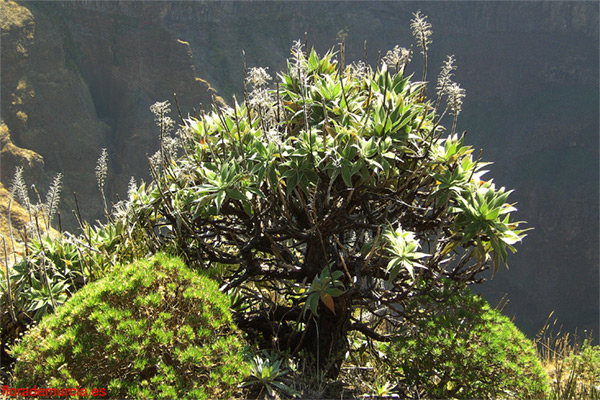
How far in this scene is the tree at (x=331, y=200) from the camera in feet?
9.12

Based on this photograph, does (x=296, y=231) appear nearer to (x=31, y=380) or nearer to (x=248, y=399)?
(x=248, y=399)

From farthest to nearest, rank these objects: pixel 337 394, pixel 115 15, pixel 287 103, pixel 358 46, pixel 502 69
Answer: pixel 502 69 < pixel 358 46 < pixel 115 15 < pixel 287 103 < pixel 337 394

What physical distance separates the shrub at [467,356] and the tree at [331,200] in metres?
0.21

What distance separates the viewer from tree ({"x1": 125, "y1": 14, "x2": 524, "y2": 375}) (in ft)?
9.12

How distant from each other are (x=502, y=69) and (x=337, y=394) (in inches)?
1983

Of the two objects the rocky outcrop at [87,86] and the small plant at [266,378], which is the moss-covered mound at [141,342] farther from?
the rocky outcrop at [87,86]

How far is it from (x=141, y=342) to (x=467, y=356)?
1.73 m

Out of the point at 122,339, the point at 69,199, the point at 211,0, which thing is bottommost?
the point at 122,339

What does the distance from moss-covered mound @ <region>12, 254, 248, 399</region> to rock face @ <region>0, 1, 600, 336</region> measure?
28.7 meters

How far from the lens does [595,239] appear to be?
39.8 meters

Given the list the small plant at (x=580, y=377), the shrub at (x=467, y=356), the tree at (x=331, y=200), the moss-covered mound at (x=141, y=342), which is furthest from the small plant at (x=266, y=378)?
the small plant at (x=580, y=377)

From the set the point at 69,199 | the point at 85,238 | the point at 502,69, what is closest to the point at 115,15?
the point at 69,199

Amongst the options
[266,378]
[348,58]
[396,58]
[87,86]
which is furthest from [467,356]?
[348,58]

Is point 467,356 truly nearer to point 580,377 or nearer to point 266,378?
point 266,378
